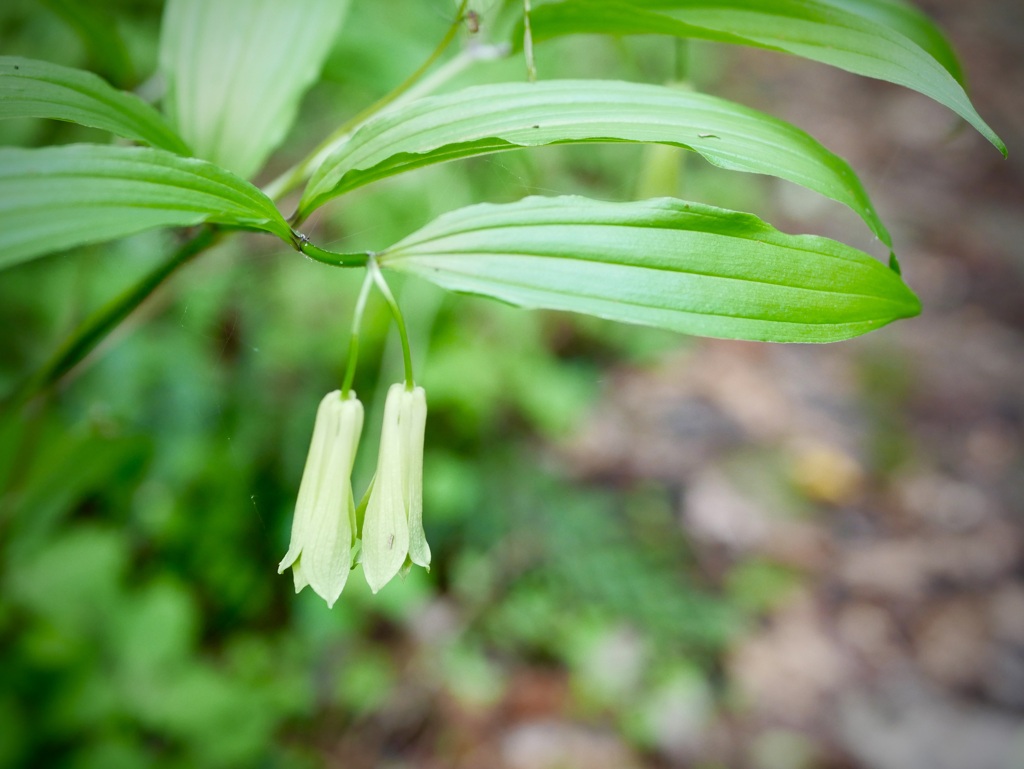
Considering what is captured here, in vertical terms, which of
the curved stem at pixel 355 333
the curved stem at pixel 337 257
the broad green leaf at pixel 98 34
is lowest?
the curved stem at pixel 355 333

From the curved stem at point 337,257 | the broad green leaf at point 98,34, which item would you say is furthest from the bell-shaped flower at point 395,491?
the broad green leaf at point 98,34

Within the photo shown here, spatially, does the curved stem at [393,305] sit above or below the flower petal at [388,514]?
above

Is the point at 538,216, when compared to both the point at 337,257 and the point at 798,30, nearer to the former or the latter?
the point at 337,257

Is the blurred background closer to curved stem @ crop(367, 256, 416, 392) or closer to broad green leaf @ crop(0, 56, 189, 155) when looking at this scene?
broad green leaf @ crop(0, 56, 189, 155)

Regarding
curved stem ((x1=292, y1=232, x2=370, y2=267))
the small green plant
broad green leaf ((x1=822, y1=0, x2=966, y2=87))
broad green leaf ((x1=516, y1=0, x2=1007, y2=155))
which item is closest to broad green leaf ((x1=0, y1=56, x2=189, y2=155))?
the small green plant

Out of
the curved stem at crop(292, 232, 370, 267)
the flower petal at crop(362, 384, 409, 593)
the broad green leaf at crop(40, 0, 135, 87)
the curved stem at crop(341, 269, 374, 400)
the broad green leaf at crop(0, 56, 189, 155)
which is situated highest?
the broad green leaf at crop(40, 0, 135, 87)

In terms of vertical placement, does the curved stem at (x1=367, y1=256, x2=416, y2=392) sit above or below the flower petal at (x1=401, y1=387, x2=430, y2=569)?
above

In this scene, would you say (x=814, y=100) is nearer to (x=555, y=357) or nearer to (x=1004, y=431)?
(x=1004, y=431)

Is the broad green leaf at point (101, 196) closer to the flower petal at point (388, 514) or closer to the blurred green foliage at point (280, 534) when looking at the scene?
the flower petal at point (388, 514)
